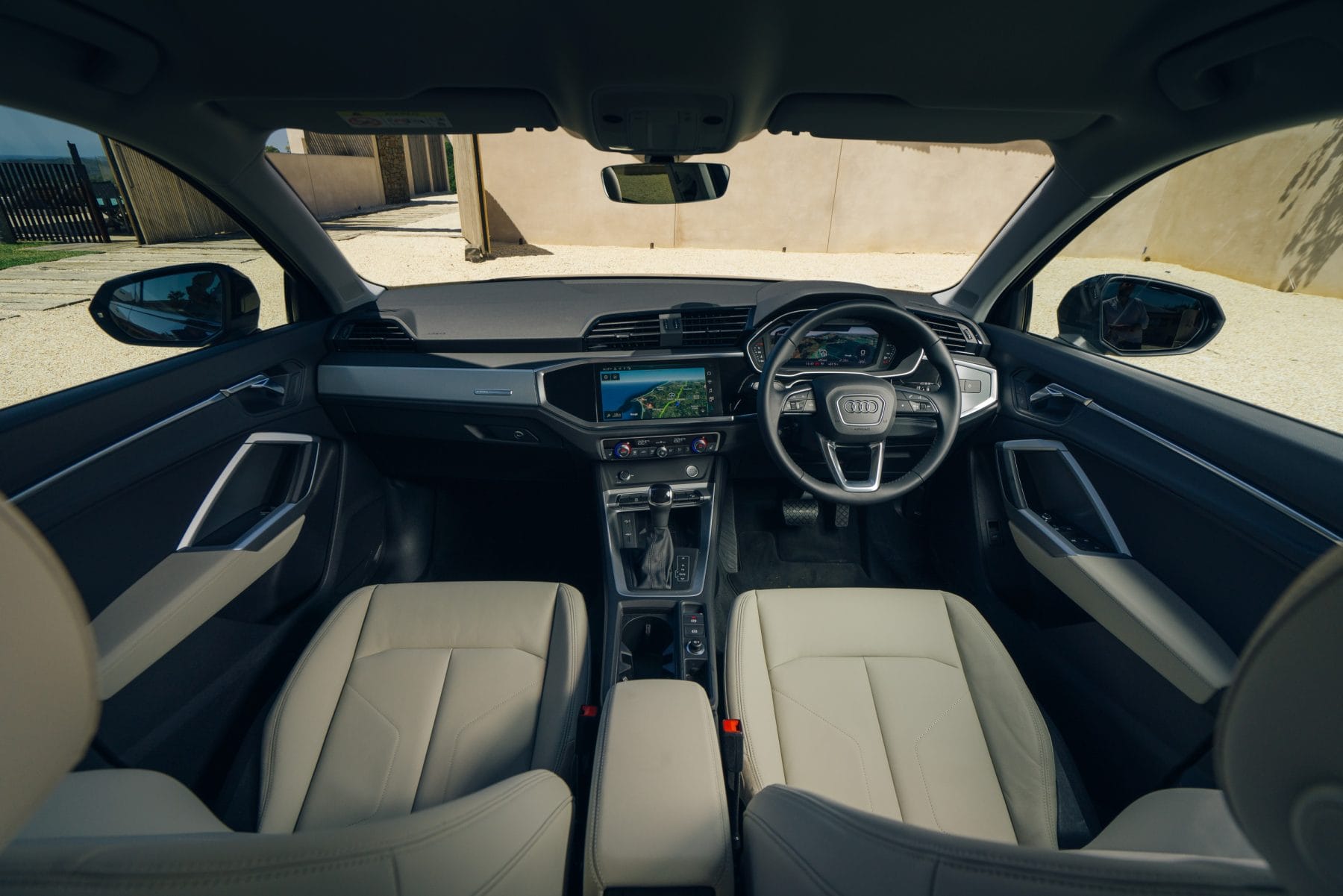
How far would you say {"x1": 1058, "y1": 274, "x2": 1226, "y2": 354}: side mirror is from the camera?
5.79 feet

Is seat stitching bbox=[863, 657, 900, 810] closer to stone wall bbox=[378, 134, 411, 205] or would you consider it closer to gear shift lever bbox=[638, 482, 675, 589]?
gear shift lever bbox=[638, 482, 675, 589]

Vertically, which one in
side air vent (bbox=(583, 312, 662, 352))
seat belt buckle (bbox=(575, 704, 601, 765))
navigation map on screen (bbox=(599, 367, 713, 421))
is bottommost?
seat belt buckle (bbox=(575, 704, 601, 765))

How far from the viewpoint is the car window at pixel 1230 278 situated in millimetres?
1797

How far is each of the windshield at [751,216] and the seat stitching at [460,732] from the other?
24.4ft

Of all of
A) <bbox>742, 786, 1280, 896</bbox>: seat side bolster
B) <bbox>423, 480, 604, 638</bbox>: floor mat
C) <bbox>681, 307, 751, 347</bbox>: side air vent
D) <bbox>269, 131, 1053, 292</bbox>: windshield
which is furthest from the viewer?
<bbox>269, 131, 1053, 292</bbox>: windshield

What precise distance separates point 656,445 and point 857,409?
0.72 meters

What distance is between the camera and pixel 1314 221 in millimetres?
3305

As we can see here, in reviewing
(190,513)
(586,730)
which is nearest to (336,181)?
(190,513)

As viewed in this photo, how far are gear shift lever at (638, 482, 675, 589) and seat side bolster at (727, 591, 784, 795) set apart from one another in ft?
1.11

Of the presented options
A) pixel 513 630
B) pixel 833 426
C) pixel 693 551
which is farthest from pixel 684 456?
pixel 513 630

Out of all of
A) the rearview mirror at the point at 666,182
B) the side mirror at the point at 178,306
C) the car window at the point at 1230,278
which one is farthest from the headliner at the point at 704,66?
the side mirror at the point at 178,306

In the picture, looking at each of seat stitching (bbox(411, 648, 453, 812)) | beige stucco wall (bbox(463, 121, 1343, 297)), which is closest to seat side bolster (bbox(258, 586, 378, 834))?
seat stitching (bbox(411, 648, 453, 812))

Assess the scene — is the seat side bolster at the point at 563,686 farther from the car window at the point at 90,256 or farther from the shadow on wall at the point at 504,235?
the shadow on wall at the point at 504,235

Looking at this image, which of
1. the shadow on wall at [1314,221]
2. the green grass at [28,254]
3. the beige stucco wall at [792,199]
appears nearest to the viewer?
the shadow on wall at [1314,221]
